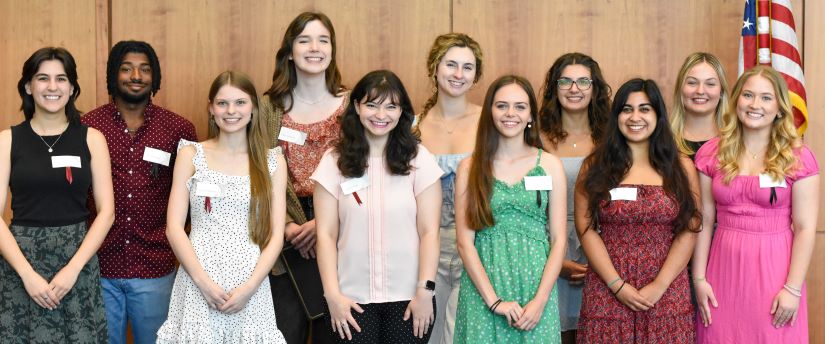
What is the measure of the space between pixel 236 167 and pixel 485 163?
100 cm

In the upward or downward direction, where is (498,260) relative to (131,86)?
downward

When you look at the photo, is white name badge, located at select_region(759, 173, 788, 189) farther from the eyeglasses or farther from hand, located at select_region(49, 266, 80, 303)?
hand, located at select_region(49, 266, 80, 303)

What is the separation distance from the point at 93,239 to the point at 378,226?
1.16m

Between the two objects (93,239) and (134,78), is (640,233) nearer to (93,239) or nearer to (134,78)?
(93,239)

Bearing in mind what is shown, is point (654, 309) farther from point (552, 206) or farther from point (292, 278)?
point (292, 278)

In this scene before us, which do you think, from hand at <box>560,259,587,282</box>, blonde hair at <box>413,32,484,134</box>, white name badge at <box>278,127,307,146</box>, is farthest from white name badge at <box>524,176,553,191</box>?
white name badge at <box>278,127,307,146</box>

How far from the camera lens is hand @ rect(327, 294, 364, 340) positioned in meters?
3.12

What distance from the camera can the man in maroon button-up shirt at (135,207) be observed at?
3.68m

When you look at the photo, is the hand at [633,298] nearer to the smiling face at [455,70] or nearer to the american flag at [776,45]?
the smiling face at [455,70]

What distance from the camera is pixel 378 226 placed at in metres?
3.21

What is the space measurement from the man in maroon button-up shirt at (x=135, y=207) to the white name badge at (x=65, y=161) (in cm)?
28

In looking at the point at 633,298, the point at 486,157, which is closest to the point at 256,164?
the point at 486,157

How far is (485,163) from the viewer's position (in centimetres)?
333

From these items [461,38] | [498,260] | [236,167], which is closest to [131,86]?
[236,167]
